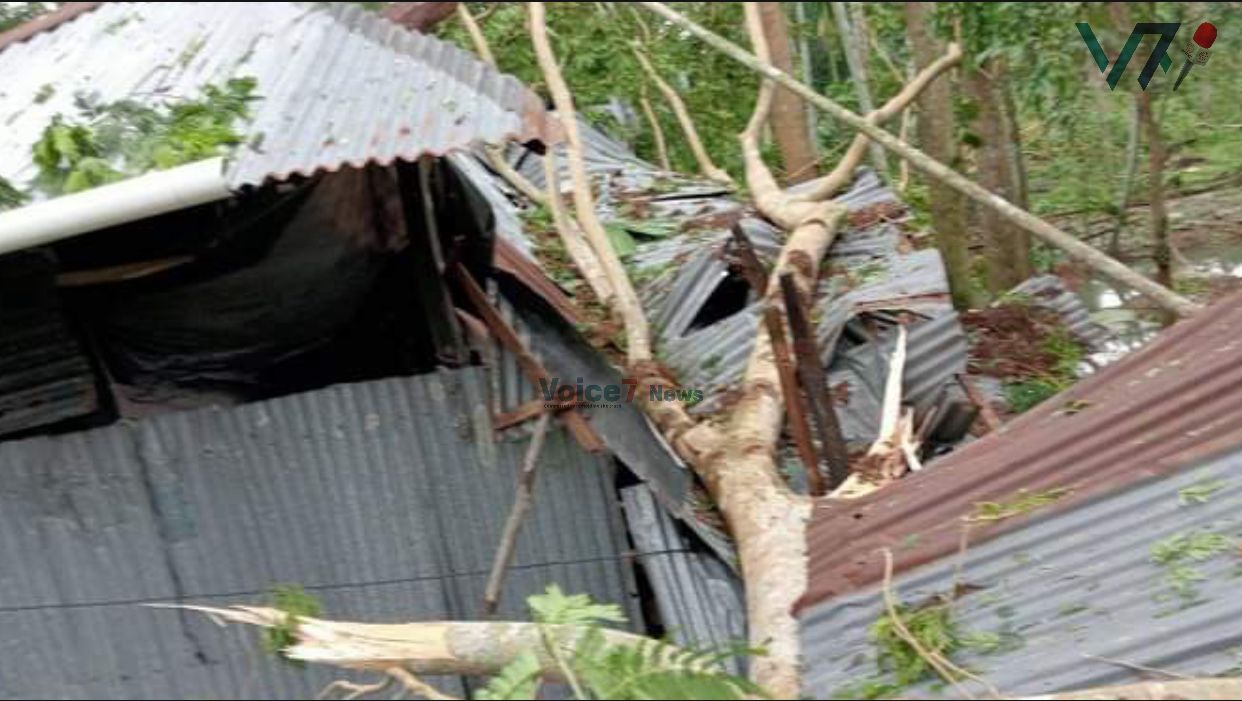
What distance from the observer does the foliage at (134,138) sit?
2965 millimetres

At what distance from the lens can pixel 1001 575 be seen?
2.76m

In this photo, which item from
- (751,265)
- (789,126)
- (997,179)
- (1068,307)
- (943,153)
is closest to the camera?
(751,265)

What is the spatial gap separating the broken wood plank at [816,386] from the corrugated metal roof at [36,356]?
2291mm

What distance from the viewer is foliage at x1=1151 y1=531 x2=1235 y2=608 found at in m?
2.49

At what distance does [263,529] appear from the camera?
12.8 feet

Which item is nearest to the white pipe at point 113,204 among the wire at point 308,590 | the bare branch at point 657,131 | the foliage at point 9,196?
the foliage at point 9,196

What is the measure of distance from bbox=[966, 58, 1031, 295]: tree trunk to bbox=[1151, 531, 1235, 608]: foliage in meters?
4.89

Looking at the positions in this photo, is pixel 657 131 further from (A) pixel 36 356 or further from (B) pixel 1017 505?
(B) pixel 1017 505

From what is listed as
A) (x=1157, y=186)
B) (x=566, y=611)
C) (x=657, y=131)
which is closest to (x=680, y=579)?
(x=566, y=611)

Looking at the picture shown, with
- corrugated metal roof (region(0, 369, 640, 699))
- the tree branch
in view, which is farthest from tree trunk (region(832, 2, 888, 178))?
corrugated metal roof (region(0, 369, 640, 699))

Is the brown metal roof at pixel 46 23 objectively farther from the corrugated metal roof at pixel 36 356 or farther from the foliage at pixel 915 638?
the foliage at pixel 915 638

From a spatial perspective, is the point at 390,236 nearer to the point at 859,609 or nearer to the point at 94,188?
the point at 94,188

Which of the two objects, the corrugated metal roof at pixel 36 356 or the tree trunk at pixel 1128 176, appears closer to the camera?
the corrugated metal roof at pixel 36 356

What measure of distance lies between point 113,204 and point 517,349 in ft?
4.74
